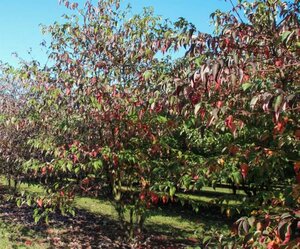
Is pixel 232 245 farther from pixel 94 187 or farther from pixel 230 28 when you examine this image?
pixel 94 187

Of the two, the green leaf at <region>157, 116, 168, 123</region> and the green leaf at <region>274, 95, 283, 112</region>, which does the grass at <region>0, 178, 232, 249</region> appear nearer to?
the green leaf at <region>157, 116, 168, 123</region>

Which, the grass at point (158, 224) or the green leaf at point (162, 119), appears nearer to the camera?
the green leaf at point (162, 119)

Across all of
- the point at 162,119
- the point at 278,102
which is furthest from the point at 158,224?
the point at 278,102

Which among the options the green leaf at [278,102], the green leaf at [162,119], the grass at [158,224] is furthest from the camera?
the grass at [158,224]

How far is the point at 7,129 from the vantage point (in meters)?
10.2

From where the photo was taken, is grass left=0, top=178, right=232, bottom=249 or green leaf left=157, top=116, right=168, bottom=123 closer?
green leaf left=157, top=116, right=168, bottom=123

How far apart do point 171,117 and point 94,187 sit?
2.19m

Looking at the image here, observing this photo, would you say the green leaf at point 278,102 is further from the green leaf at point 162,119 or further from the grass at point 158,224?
the grass at point 158,224

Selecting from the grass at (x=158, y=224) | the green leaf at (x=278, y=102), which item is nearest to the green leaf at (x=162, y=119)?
the grass at (x=158, y=224)

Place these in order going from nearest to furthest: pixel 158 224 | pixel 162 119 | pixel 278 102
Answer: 1. pixel 278 102
2. pixel 162 119
3. pixel 158 224

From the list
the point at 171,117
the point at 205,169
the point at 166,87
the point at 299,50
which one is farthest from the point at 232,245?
the point at 171,117

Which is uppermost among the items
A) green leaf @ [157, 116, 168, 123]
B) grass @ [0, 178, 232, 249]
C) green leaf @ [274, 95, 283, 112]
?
green leaf @ [157, 116, 168, 123]

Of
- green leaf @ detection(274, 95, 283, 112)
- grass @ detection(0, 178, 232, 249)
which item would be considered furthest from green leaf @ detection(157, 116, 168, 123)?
green leaf @ detection(274, 95, 283, 112)

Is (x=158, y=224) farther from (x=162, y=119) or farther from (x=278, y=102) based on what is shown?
(x=278, y=102)
